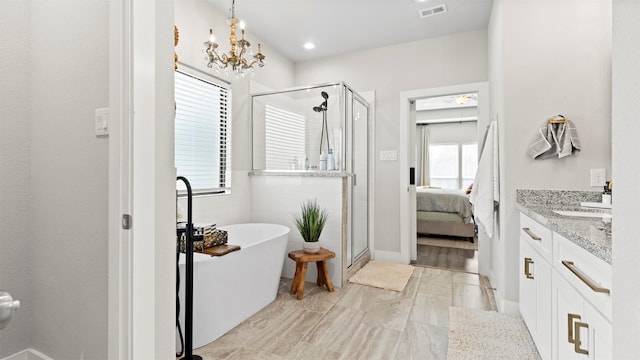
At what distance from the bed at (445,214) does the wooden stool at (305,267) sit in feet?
9.26

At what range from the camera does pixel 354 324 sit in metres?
2.31

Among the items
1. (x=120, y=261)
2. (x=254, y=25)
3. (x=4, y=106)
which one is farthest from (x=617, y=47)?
(x=254, y=25)

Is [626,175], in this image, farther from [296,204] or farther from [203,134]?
[203,134]

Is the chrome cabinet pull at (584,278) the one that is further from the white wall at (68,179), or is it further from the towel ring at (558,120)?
the white wall at (68,179)

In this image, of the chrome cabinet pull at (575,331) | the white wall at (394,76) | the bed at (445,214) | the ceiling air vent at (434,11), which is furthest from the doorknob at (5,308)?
the bed at (445,214)

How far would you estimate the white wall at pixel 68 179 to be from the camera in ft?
4.39

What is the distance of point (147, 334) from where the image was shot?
1241 mm

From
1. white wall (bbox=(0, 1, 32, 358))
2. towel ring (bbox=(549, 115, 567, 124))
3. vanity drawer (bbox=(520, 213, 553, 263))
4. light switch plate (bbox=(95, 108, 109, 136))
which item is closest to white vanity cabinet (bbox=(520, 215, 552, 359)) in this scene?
vanity drawer (bbox=(520, 213, 553, 263))

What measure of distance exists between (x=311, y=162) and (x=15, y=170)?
222 cm

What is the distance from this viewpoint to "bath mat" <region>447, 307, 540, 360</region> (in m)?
1.89

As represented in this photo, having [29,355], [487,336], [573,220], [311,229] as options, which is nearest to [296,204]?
[311,229]

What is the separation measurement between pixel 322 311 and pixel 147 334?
1.52 m

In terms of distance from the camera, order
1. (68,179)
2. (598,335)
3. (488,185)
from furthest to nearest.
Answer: (488,185)
(68,179)
(598,335)

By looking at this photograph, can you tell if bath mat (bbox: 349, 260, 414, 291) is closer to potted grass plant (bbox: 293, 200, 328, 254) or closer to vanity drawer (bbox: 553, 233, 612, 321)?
potted grass plant (bbox: 293, 200, 328, 254)
